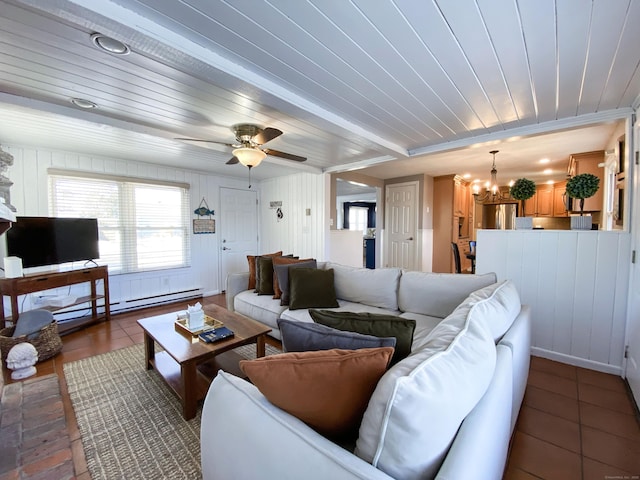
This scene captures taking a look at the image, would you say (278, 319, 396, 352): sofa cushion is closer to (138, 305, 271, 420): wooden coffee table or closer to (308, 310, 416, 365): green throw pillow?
(308, 310, 416, 365): green throw pillow

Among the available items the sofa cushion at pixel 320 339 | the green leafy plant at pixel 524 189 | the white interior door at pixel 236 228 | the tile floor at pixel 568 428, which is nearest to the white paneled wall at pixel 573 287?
the tile floor at pixel 568 428

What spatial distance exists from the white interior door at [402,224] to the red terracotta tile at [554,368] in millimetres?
2996

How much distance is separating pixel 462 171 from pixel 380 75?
4.06 meters

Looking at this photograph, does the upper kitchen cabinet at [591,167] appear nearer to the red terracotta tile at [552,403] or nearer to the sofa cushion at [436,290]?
the sofa cushion at [436,290]

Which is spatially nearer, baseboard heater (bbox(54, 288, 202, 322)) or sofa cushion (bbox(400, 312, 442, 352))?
sofa cushion (bbox(400, 312, 442, 352))

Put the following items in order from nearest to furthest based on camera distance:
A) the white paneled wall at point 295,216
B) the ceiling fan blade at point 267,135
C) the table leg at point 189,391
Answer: the table leg at point 189,391
the ceiling fan blade at point 267,135
the white paneled wall at point 295,216

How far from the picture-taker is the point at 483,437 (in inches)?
32.2

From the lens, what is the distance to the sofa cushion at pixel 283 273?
285 cm

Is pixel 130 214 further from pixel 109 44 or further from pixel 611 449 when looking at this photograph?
pixel 611 449

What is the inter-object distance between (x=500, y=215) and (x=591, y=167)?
4.13m

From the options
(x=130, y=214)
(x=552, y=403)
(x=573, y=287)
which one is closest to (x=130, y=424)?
(x=552, y=403)

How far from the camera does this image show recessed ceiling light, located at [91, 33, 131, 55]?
1416 mm

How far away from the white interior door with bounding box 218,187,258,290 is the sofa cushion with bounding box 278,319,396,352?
439cm

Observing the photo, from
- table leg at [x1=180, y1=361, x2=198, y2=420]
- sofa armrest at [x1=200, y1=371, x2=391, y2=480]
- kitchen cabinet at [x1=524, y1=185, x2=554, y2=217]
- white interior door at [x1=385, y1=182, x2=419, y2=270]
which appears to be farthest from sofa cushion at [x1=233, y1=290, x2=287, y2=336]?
kitchen cabinet at [x1=524, y1=185, x2=554, y2=217]
